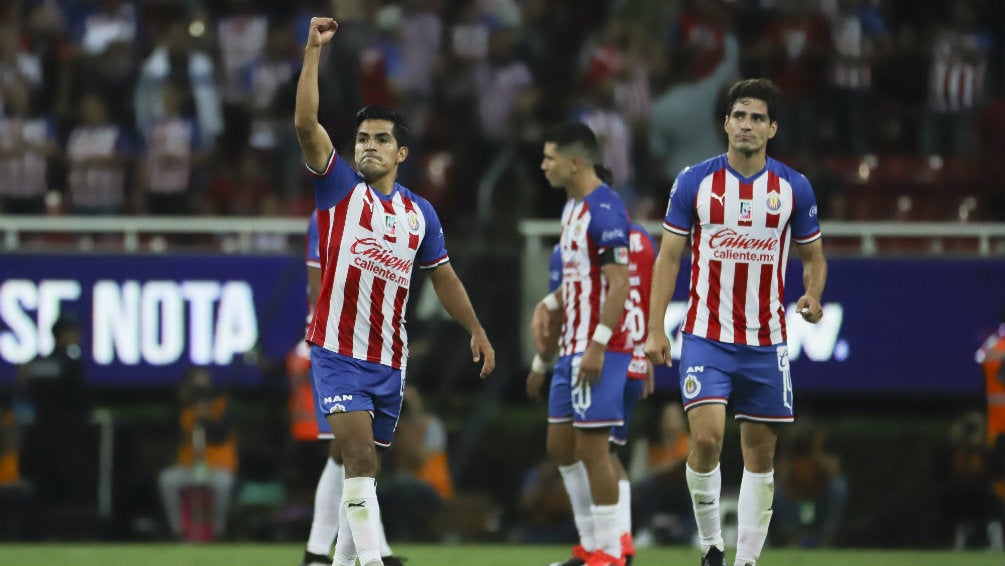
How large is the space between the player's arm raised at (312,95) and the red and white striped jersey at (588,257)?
2025 millimetres

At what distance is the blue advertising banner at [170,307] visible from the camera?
15.3 m

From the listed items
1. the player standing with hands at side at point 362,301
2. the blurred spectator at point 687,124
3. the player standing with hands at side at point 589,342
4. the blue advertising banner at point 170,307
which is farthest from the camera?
the blurred spectator at point 687,124

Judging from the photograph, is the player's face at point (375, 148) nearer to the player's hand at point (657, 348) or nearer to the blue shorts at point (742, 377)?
the player's hand at point (657, 348)

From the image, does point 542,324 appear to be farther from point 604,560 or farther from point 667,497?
point 667,497

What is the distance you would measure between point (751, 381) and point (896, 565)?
312 cm

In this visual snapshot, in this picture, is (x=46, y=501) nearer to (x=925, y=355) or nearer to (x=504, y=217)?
(x=504, y=217)

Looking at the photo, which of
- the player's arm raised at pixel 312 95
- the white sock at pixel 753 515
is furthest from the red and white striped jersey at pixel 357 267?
the white sock at pixel 753 515

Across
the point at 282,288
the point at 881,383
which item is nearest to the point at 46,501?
the point at 282,288

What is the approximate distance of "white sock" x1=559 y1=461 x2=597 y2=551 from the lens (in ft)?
32.2

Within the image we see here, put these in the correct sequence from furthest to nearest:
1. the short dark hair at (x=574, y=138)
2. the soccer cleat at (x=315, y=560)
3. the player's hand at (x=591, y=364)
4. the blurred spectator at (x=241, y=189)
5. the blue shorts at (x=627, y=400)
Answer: the blurred spectator at (x=241, y=189) → the blue shorts at (x=627, y=400) → the short dark hair at (x=574, y=138) → the player's hand at (x=591, y=364) → the soccer cleat at (x=315, y=560)

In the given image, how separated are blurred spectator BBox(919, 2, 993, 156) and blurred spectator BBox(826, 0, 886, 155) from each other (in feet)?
2.03

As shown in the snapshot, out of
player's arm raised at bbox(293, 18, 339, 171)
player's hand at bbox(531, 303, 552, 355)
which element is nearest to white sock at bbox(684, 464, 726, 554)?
player's hand at bbox(531, 303, 552, 355)

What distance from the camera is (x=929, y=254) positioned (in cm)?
1548

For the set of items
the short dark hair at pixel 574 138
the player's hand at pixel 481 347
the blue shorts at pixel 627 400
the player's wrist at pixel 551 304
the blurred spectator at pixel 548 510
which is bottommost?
the blurred spectator at pixel 548 510
